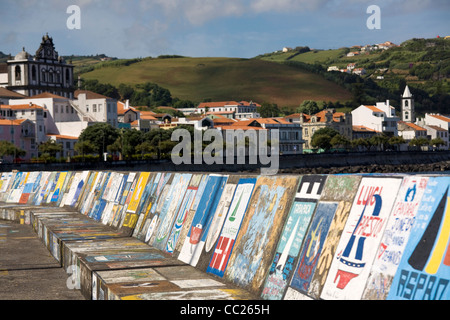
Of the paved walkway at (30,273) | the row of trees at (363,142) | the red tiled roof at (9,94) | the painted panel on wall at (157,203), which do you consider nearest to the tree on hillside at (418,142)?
the row of trees at (363,142)

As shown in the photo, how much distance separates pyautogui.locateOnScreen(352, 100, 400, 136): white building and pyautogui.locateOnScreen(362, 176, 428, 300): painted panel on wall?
166 metres

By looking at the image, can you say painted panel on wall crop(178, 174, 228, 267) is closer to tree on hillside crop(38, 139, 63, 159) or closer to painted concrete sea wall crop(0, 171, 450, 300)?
painted concrete sea wall crop(0, 171, 450, 300)

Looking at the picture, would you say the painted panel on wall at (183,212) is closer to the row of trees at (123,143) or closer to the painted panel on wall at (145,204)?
the painted panel on wall at (145,204)

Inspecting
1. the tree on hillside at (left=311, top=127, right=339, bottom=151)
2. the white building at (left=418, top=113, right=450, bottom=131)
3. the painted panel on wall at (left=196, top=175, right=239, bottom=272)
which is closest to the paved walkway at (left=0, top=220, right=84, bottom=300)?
the painted panel on wall at (left=196, top=175, right=239, bottom=272)

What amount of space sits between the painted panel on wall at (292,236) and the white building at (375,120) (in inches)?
6480

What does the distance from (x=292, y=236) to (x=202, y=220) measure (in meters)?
2.94

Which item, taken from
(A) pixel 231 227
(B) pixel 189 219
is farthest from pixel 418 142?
(A) pixel 231 227

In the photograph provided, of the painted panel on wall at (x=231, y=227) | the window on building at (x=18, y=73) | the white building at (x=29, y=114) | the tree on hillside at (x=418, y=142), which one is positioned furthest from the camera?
the tree on hillside at (x=418, y=142)

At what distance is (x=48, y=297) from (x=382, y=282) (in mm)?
5427

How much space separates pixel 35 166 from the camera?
8344 centimetres

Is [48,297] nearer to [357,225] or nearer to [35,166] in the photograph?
[357,225]

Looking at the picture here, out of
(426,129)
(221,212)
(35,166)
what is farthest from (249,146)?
(221,212)

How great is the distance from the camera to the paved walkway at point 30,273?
991cm
